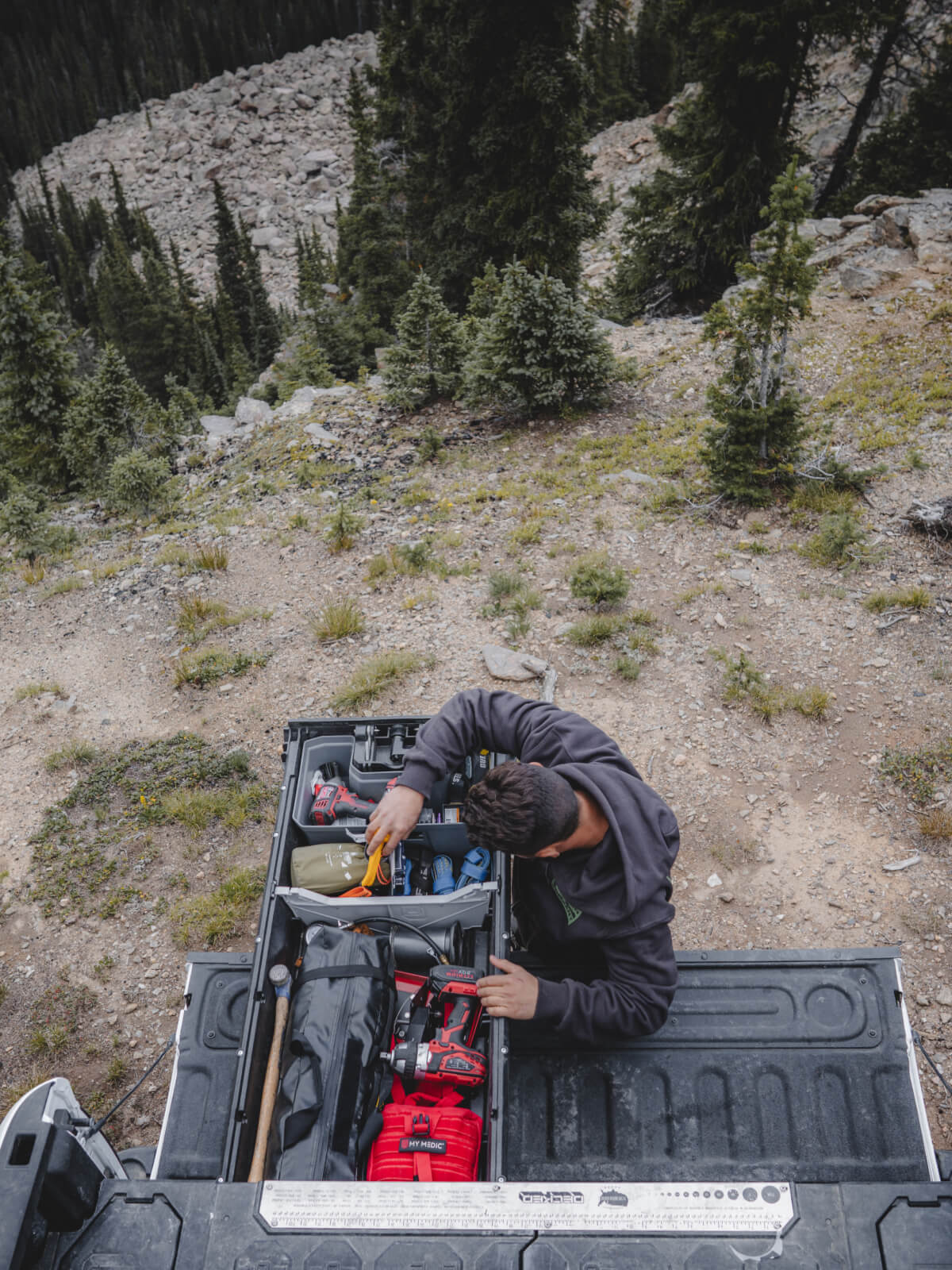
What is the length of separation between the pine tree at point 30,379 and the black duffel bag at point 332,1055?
57.2ft

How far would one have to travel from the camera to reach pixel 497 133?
1479 centimetres

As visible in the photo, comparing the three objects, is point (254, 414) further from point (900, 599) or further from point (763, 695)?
point (900, 599)

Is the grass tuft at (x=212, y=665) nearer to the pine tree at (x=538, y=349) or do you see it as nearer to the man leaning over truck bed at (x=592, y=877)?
the man leaning over truck bed at (x=592, y=877)

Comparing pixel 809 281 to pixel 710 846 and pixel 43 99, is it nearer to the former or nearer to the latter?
pixel 710 846

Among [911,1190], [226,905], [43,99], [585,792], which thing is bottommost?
[226,905]

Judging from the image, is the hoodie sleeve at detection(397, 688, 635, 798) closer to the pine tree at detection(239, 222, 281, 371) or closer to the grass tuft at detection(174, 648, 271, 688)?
the grass tuft at detection(174, 648, 271, 688)

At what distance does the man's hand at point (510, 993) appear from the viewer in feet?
10.1

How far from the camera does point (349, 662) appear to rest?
752 centimetres

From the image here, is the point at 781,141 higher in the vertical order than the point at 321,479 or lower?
higher

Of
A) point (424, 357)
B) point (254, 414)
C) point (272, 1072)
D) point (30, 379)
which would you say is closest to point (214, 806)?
point (272, 1072)

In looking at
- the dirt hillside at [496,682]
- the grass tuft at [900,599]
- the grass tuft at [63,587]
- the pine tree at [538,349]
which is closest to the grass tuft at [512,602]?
the dirt hillside at [496,682]

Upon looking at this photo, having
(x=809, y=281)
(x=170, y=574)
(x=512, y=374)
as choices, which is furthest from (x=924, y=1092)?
(x=512, y=374)

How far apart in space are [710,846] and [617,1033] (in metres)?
2.50

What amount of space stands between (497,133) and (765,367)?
10.1 m
